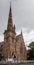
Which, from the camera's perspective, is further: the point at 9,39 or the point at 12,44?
the point at 12,44

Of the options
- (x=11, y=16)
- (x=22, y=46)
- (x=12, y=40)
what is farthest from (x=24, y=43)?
(x=11, y=16)

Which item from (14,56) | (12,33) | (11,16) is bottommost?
(14,56)

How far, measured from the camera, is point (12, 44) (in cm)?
6031

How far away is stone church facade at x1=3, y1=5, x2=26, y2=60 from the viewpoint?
58.7 meters

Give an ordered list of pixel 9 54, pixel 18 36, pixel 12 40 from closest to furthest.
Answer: pixel 9 54, pixel 12 40, pixel 18 36

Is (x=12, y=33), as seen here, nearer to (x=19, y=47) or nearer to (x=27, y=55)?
(x=19, y=47)

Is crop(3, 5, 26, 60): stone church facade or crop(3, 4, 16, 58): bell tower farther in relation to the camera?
crop(3, 5, 26, 60): stone church facade

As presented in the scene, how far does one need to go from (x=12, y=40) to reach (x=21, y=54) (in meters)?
6.53

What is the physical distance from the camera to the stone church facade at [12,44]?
193ft

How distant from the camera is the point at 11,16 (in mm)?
63031

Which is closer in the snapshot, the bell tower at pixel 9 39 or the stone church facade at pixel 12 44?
the bell tower at pixel 9 39

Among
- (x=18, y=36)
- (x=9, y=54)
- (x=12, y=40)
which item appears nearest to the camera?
(x=9, y=54)

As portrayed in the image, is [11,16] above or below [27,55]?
above

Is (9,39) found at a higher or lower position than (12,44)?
higher
